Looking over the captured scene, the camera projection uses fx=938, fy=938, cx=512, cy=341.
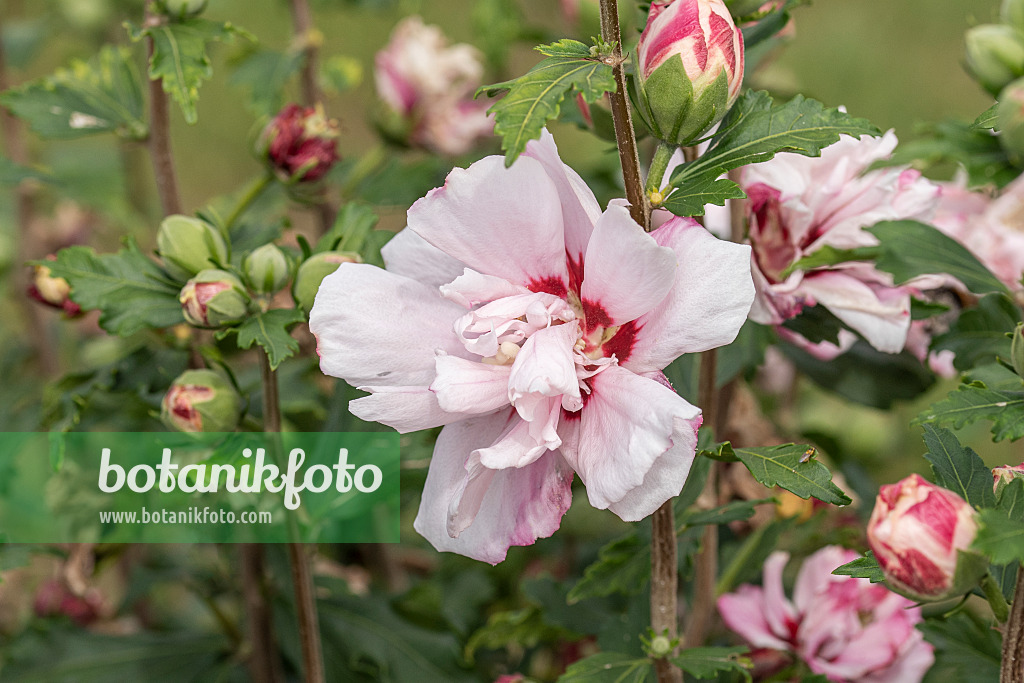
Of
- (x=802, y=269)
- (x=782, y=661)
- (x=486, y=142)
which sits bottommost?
(x=782, y=661)

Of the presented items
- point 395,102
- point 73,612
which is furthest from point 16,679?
point 395,102

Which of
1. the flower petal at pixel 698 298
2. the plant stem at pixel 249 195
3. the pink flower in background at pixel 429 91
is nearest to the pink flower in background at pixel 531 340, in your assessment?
the flower petal at pixel 698 298

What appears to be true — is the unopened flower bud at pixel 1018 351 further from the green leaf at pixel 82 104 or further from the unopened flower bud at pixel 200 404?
the green leaf at pixel 82 104

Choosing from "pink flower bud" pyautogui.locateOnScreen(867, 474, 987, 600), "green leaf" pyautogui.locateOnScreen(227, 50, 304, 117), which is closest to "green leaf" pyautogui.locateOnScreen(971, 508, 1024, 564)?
"pink flower bud" pyautogui.locateOnScreen(867, 474, 987, 600)

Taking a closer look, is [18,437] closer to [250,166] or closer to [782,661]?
[782,661]

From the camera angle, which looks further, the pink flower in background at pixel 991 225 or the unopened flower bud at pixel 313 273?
the pink flower in background at pixel 991 225

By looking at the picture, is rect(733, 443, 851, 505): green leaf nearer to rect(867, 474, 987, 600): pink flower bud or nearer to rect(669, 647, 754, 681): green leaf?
rect(867, 474, 987, 600): pink flower bud

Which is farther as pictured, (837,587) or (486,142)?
(486,142)
